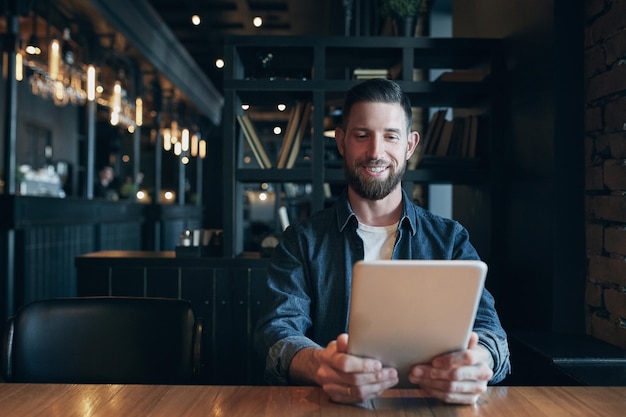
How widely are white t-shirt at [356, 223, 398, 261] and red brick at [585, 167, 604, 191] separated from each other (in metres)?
0.79

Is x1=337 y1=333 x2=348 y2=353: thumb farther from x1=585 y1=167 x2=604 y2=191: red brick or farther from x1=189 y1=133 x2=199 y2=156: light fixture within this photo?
x1=189 y1=133 x2=199 y2=156: light fixture

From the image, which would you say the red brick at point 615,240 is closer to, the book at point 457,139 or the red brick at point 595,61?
the red brick at point 595,61

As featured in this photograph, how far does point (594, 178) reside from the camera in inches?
79.7

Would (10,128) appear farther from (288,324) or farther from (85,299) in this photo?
(288,324)

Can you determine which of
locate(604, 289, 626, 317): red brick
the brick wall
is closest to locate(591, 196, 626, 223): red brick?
the brick wall

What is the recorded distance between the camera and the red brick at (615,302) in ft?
Result: 6.02

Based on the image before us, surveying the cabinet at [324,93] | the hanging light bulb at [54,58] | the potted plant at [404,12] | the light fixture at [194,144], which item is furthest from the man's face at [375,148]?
the light fixture at [194,144]

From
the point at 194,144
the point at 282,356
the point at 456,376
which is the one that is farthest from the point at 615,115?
the point at 194,144

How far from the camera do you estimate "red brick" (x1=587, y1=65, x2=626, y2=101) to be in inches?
72.8

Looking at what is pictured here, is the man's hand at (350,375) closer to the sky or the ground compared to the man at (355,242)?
closer to the ground

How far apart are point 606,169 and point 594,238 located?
0.81 ft

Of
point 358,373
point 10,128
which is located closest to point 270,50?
point 358,373

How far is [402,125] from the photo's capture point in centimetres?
162

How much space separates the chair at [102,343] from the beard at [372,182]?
58 cm
